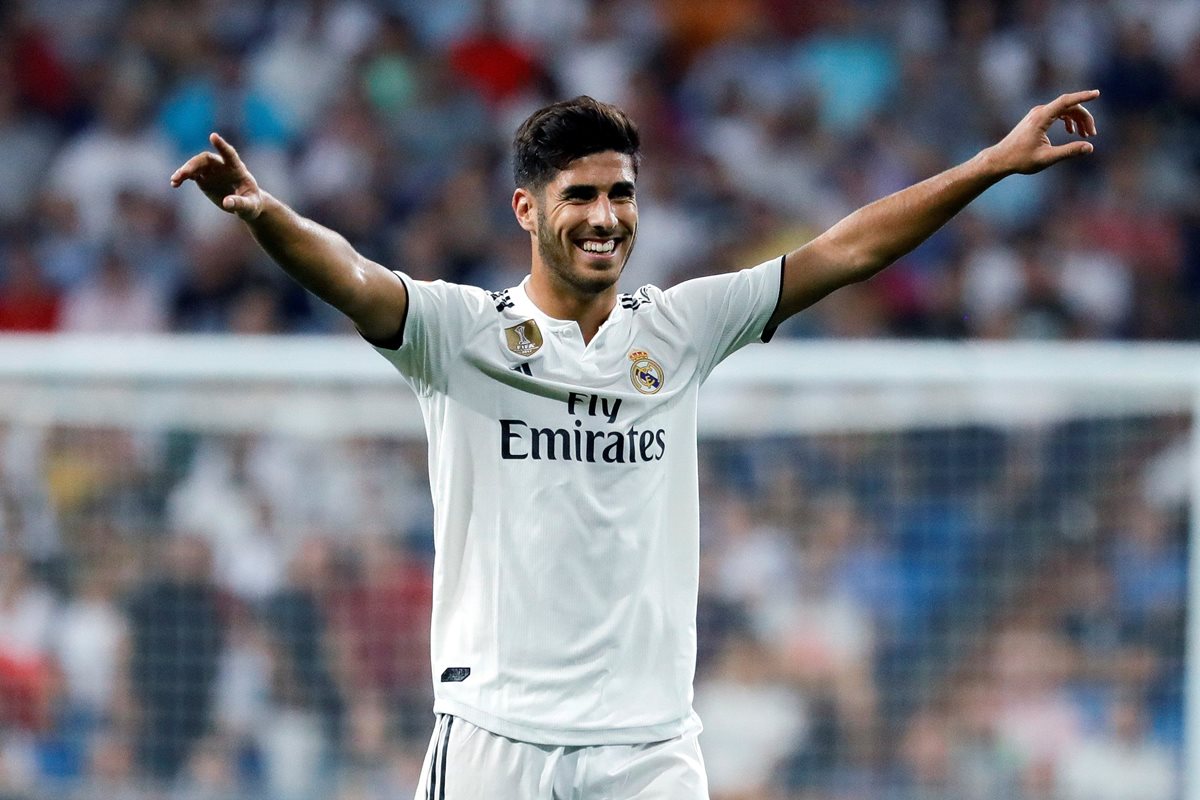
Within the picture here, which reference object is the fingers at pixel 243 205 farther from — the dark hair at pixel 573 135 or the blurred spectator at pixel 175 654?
the blurred spectator at pixel 175 654

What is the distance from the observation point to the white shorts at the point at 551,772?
367 cm

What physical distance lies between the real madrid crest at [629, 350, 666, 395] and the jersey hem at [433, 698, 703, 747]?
75cm

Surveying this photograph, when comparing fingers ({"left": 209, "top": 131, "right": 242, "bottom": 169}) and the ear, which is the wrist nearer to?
the ear

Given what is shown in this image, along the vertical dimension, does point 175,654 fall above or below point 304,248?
below

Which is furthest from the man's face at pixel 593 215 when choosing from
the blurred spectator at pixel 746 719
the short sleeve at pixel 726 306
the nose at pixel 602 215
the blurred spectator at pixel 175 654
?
the blurred spectator at pixel 175 654

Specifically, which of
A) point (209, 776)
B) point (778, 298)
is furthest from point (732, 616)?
point (778, 298)

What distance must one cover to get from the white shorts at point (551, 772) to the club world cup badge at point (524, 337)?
84 cm

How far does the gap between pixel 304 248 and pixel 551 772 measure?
1.24m

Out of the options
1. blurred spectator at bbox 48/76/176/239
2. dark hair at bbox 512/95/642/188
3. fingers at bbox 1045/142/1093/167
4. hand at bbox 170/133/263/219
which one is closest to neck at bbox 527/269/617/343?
dark hair at bbox 512/95/642/188

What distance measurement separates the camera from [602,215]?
3.78 metres

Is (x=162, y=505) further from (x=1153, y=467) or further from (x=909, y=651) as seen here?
(x=1153, y=467)

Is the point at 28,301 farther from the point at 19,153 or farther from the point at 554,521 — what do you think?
the point at 554,521

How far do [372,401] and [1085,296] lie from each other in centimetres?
442

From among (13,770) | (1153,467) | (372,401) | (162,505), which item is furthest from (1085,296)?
(13,770)
